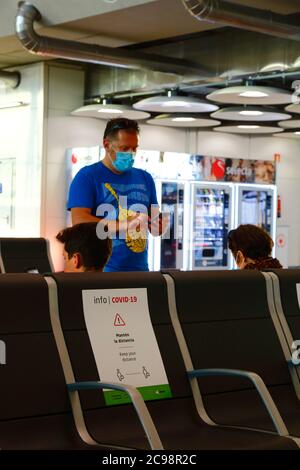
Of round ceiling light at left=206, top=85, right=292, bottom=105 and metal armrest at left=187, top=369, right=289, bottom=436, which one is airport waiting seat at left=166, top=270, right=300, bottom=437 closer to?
metal armrest at left=187, top=369, right=289, bottom=436

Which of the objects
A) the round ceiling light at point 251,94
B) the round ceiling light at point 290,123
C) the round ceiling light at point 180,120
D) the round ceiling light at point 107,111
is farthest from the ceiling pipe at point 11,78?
the round ceiling light at point 290,123

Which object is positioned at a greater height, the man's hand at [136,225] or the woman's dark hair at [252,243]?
the man's hand at [136,225]

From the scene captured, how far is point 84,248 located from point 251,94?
5544mm

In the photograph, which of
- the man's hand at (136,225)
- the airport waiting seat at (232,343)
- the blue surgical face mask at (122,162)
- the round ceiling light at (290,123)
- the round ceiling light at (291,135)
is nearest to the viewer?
the airport waiting seat at (232,343)

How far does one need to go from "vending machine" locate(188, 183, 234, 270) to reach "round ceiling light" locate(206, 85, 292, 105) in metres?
2.63

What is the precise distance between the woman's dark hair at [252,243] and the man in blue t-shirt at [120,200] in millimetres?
367

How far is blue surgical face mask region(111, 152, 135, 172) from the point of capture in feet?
12.6

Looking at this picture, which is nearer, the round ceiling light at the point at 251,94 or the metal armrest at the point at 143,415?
the metal armrest at the point at 143,415

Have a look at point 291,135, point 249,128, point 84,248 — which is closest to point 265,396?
point 84,248

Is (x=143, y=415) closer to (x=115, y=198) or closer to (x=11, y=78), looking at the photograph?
(x=115, y=198)

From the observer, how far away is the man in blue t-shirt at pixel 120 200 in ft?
12.3

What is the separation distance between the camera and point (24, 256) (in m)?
5.89

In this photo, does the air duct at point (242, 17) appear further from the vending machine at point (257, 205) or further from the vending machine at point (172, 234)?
the vending machine at point (257, 205)
